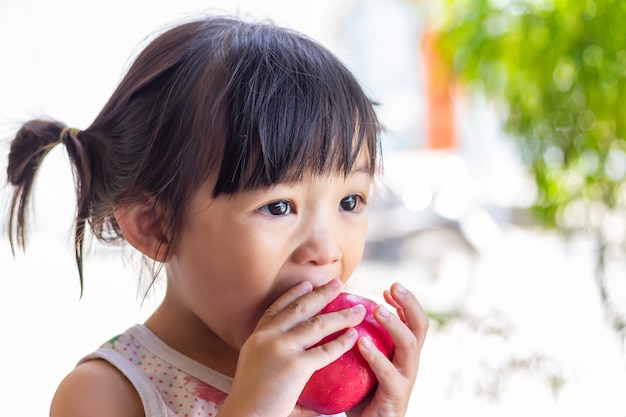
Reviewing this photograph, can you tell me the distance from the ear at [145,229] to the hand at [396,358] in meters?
0.28

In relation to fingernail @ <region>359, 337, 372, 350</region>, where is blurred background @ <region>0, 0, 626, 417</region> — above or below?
below

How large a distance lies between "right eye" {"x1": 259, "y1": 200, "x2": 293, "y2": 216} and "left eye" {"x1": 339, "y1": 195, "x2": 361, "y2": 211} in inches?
3.4

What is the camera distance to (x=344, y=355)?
0.88m

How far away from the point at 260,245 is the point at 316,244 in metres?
0.06

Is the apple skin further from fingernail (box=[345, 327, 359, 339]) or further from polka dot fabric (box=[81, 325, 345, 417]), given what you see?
polka dot fabric (box=[81, 325, 345, 417])

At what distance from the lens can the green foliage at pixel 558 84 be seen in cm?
166

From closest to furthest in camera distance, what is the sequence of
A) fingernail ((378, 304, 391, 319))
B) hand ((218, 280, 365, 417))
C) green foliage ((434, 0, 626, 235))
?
hand ((218, 280, 365, 417)) → fingernail ((378, 304, 391, 319)) → green foliage ((434, 0, 626, 235))

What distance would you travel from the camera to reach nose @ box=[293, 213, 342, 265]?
2.89 ft

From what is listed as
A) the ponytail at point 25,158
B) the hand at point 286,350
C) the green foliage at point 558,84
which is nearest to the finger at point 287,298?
the hand at point 286,350

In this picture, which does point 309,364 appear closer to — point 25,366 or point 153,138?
point 153,138

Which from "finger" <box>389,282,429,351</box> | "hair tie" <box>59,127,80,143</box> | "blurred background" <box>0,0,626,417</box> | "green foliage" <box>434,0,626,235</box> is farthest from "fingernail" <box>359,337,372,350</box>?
"green foliage" <box>434,0,626,235</box>

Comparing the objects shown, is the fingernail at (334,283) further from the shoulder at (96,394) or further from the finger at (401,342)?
the shoulder at (96,394)

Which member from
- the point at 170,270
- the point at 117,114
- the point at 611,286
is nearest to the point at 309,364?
the point at 170,270

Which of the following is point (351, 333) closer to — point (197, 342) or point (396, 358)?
point (396, 358)
